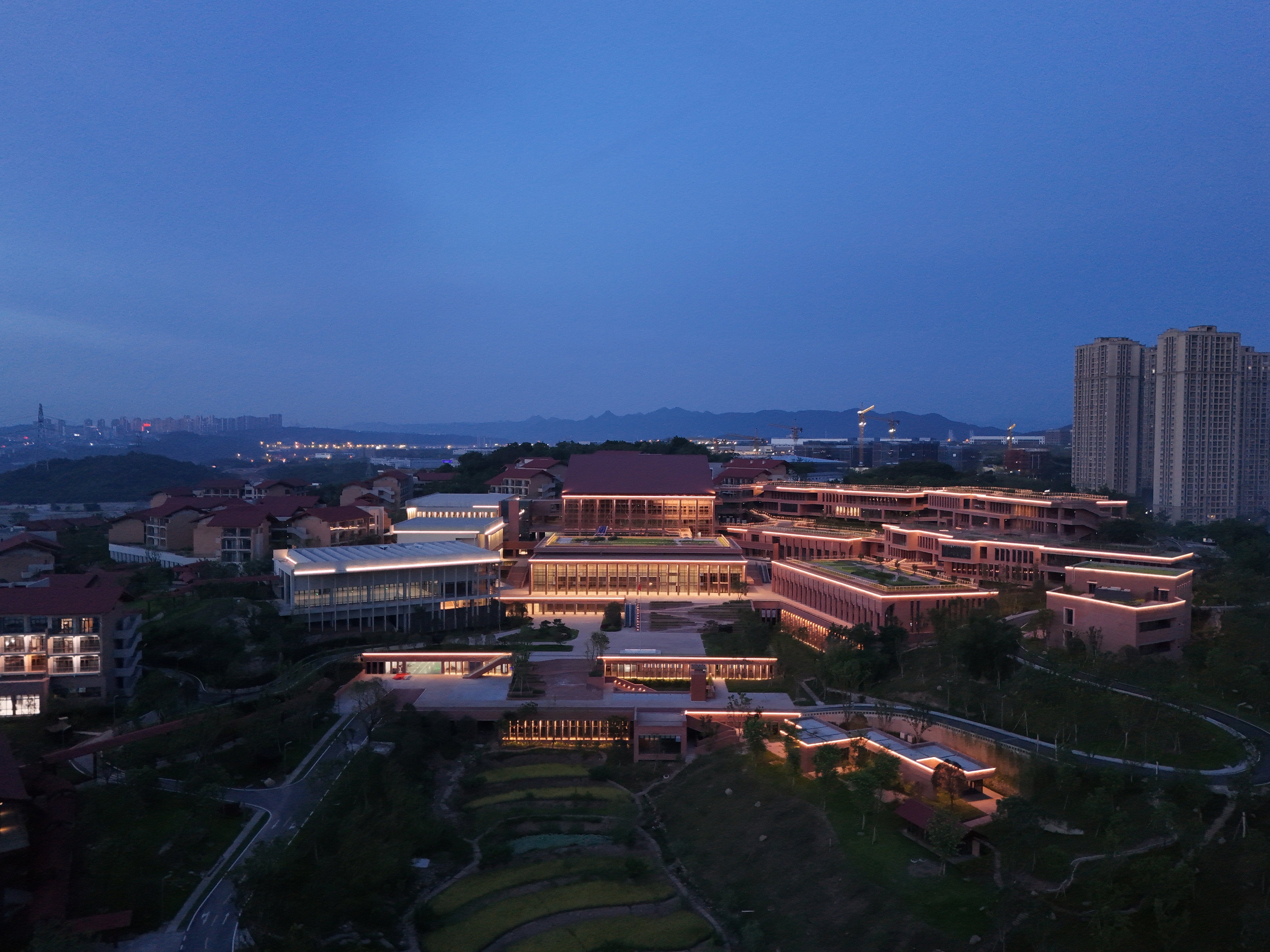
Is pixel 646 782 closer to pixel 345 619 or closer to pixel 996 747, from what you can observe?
pixel 996 747

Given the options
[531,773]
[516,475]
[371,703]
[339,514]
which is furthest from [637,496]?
[531,773]

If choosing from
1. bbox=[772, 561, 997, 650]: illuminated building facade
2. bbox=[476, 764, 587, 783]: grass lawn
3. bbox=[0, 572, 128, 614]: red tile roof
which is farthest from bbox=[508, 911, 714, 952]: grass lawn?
bbox=[0, 572, 128, 614]: red tile roof

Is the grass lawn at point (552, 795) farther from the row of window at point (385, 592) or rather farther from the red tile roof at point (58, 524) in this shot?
the red tile roof at point (58, 524)

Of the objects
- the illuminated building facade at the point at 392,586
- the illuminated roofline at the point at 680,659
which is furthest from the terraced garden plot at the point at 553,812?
the illuminated building facade at the point at 392,586

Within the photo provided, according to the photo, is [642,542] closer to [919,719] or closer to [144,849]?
[919,719]

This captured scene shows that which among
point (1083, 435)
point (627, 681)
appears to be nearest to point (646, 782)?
point (627, 681)
